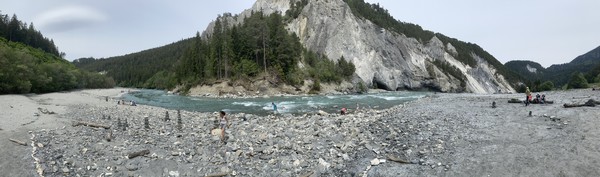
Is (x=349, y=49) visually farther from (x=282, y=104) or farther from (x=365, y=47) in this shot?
(x=282, y=104)

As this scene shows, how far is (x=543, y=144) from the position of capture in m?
14.9

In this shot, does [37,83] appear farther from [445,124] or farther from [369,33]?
[369,33]

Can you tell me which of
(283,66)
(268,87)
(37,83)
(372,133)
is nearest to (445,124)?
(372,133)

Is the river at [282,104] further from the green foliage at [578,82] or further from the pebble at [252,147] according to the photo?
the green foliage at [578,82]

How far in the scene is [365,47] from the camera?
12225 cm

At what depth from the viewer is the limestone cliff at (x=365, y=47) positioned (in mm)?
117250

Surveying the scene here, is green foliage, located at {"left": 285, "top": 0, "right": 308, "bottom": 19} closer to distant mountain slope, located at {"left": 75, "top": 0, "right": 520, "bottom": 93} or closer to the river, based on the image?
distant mountain slope, located at {"left": 75, "top": 0, "right": 520, "bottom": 93}

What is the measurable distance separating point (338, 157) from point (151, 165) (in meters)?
8.43

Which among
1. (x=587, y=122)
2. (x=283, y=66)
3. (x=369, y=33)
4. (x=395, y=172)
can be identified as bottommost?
(x=395, y=172)


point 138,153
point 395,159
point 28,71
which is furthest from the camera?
point 28,71

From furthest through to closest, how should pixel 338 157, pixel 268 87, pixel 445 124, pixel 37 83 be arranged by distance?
pixel 268 87
pixel 37 83
pixel 445 124
pixel 338 157

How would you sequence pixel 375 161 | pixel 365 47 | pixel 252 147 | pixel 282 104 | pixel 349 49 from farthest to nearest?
pixel 365 47
pixel 349 49
pixel 282 104
pixel 252 147
pixel 375 161

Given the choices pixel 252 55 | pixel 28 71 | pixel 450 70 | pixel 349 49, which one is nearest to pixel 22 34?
pixel 28 71

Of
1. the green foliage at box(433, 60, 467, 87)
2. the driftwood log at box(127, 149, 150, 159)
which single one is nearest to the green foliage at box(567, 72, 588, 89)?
the green foliage at box(433, 60, 467, 87)
